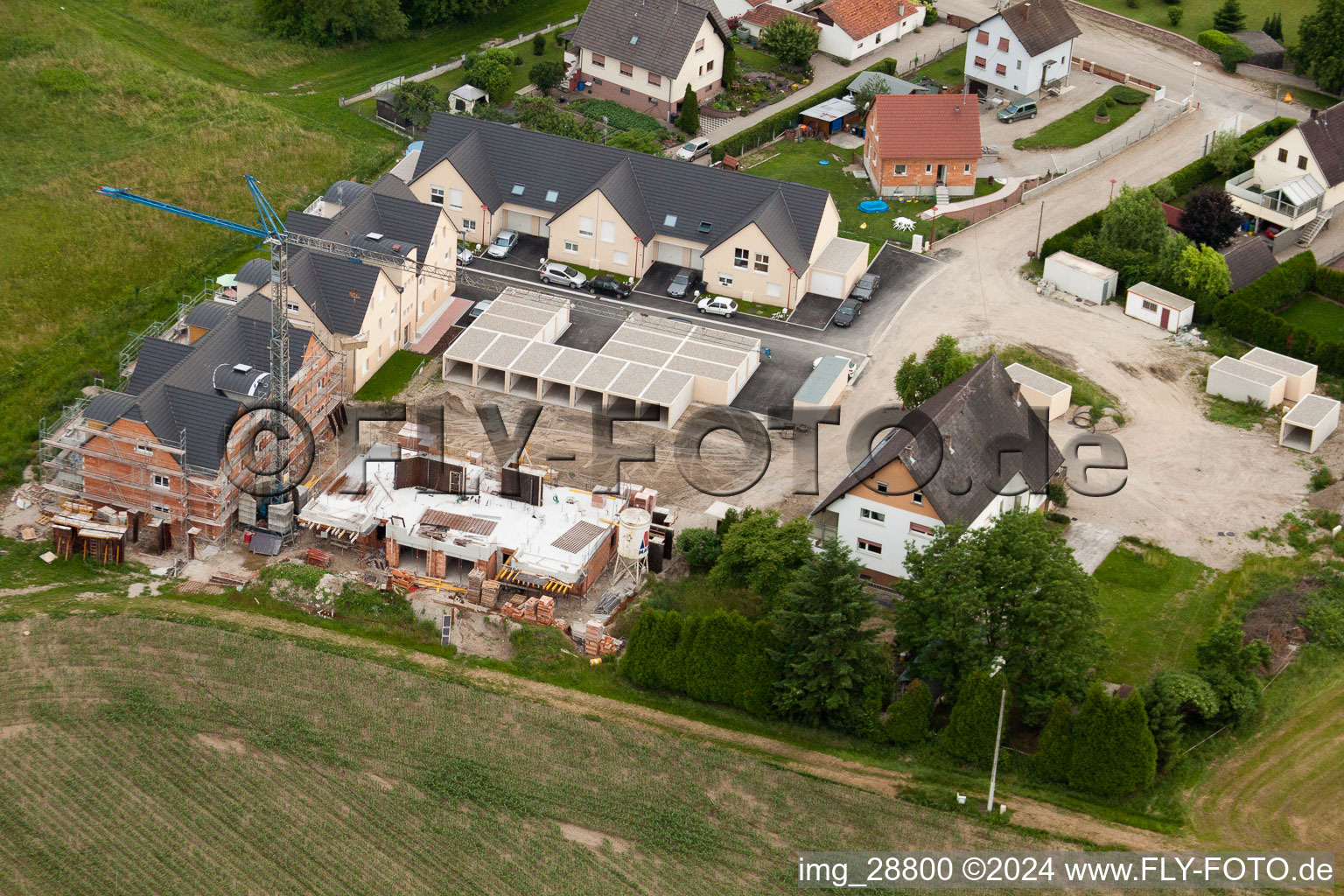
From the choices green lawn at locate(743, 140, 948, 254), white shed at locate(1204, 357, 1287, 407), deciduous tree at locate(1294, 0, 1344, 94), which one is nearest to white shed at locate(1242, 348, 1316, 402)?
white shed at locate(1204, 357, 1287, 407)

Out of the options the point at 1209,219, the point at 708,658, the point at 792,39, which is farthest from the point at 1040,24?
the point at 708,658

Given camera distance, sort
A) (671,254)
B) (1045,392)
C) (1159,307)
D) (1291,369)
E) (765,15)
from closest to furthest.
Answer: (1045,392)
(1291,369)
(1159,307)
(671,254)
(765,15)

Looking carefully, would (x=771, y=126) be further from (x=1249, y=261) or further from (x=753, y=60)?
(x=1249, y=261)

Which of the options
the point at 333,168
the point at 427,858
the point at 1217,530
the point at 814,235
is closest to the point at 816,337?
the point at 814,235

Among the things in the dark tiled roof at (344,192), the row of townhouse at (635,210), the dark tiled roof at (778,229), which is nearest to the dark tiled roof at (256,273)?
the dark tiled roof at (344,192)

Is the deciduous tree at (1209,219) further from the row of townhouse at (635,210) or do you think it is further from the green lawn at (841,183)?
the row of townhouse at (635,210)

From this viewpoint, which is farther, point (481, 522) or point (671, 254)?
point (671, 254)
